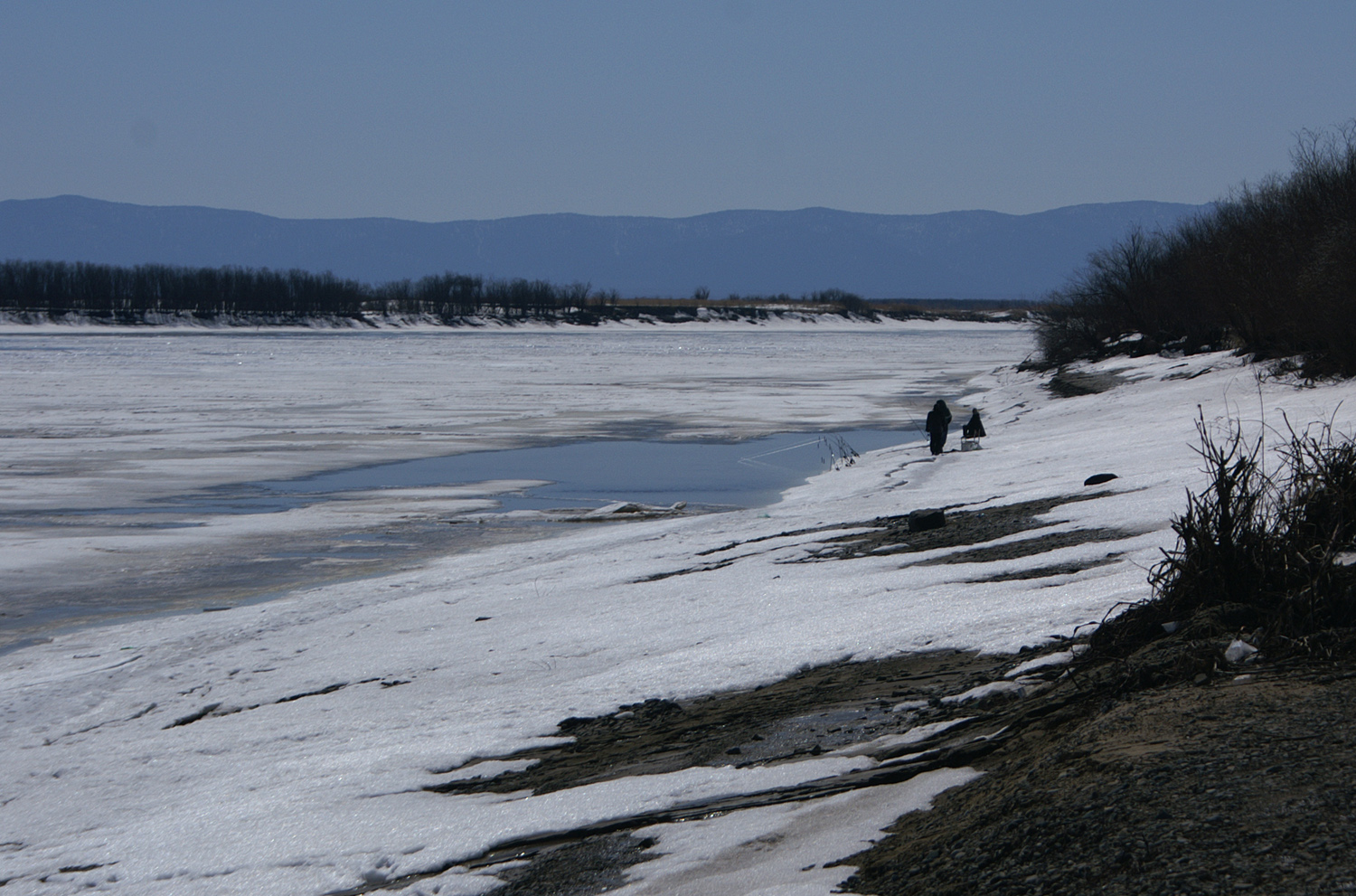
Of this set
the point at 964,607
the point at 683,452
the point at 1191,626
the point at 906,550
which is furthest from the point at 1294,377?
the point at 1191,626

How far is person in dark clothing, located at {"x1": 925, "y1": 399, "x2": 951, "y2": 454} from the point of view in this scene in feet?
56.1

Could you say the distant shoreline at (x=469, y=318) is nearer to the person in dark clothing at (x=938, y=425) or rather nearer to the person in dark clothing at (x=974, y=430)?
the person in dark clothing at (x=974, y=430)

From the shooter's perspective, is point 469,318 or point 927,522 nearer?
point 927,522

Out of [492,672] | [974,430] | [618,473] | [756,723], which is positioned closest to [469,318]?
[618,473]

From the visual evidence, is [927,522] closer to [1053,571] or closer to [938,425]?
[1053,571]

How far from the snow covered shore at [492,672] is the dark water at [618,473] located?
1349mm

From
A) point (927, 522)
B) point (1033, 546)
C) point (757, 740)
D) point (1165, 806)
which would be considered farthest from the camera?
point (927, 522)

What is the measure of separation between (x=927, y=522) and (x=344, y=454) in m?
13.2

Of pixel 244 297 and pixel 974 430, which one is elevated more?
pixel 244 297

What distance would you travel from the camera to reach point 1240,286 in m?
26.1

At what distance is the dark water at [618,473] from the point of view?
1535cm

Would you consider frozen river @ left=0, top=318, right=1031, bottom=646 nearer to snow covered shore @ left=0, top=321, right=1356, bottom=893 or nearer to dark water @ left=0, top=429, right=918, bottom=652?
dark water @ left=0, top=429, right=918, bottom=652

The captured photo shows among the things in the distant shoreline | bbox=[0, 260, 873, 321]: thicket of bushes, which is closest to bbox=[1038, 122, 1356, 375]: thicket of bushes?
the distant shoreline

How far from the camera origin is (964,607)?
637 centimetres
